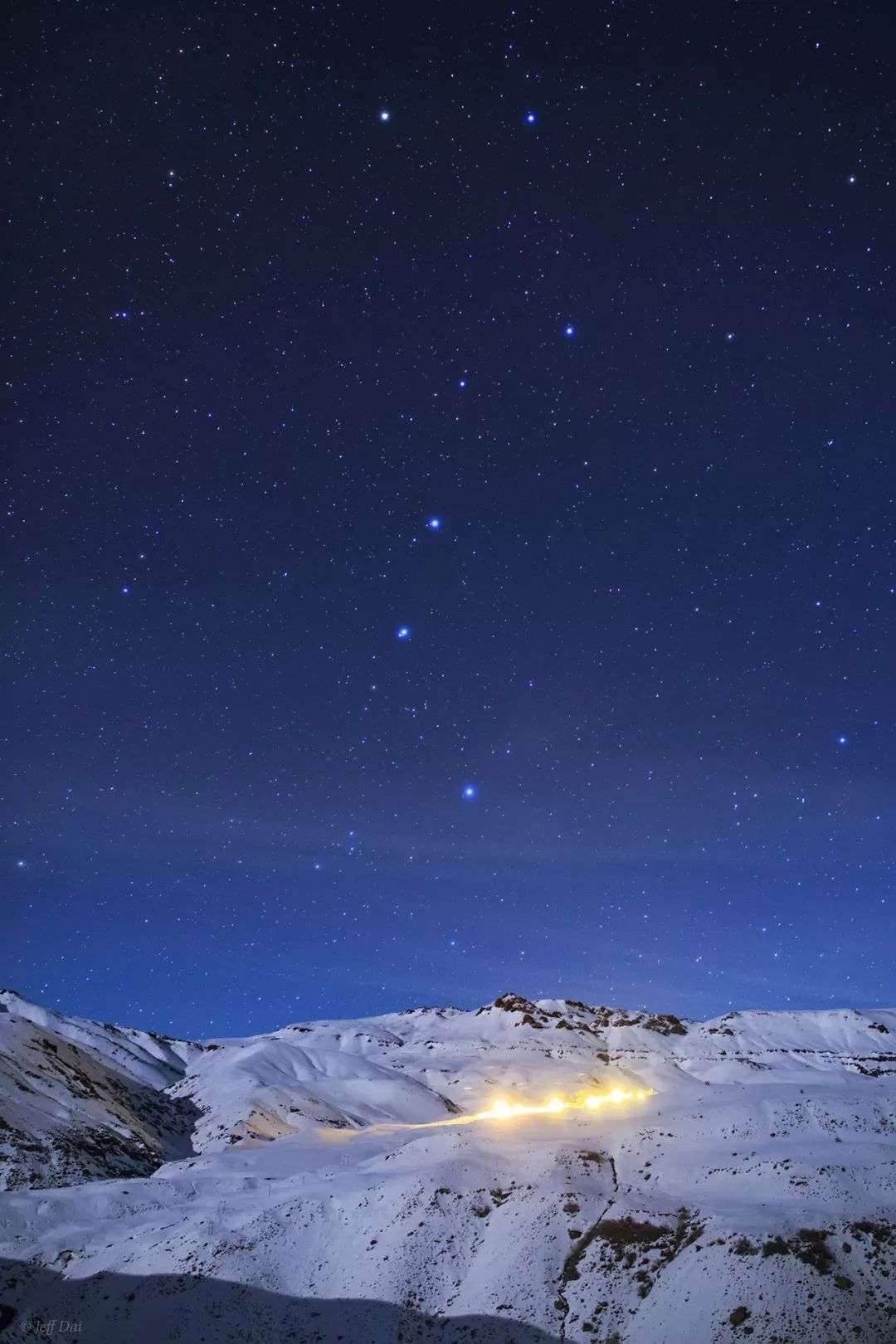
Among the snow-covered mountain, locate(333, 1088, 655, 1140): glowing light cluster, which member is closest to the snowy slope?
the snow-covered mountain

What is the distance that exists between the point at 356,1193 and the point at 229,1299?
7999 mm

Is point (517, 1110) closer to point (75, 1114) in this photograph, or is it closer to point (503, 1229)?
point (75, 1114)

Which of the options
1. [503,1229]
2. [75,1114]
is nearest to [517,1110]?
[75,1114]

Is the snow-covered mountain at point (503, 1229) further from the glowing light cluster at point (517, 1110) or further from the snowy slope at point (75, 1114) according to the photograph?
the glowing light cluster at point (517, 1110)

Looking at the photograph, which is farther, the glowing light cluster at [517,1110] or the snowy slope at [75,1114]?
the glowing light cluster at [517,1110]

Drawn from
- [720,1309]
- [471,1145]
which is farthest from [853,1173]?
[471,1145]

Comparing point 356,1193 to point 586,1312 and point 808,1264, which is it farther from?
point 808,1264

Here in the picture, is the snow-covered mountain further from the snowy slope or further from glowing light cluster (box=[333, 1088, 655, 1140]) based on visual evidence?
glowing light cluster (box=[333, 1088, 655, 1140])

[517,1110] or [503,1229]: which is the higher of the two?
[503,1229]

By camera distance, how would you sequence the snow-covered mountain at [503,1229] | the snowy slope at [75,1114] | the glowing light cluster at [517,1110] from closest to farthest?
the snow-covered mountain at [503,1229]
the snowy slope at [75,1114]
the glowing light cluster at [517,1110]

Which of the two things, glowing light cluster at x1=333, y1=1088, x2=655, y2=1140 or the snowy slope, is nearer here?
the snowy slope

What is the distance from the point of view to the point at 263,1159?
156 feet

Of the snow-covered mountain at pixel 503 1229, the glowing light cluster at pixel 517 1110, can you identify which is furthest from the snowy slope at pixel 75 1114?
the glowing light cluster at pixel 517 1110

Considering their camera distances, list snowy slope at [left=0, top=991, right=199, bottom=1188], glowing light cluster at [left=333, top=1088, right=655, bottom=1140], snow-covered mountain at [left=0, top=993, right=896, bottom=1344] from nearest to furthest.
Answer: snow-covered mountain at [left=0, top=993, right=896, bottom=1344], snowy slope at [left=0, top=991, right=199, bottom=1188], glowing light cluster at [left=333, top=1088, right=655, bottom=1140]
